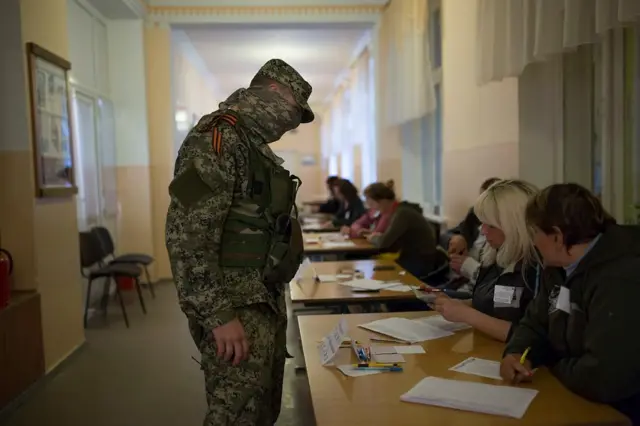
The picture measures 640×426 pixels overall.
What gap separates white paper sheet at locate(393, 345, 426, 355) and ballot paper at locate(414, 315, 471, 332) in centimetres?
25

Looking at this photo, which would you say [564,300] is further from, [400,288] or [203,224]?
[400,288]

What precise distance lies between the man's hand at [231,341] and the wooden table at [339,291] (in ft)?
3.75

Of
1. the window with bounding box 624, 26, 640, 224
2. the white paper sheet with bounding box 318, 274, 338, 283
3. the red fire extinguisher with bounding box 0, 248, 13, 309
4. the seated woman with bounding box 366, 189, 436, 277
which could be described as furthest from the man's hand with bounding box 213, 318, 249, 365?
the seated woman with bounding box 366, 189, 436, 277

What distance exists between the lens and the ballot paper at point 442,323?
2.12 m

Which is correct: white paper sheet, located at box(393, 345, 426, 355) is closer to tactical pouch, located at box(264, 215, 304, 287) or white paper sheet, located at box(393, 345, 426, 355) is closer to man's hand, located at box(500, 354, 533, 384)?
man's hand, located at box(500, 354, 533, 384)

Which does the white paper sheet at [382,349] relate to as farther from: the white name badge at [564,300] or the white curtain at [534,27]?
the white curtain at [534,27]

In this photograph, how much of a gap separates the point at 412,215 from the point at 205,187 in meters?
3.05

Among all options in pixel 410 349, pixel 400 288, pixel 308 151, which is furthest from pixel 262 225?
pixel 308 151

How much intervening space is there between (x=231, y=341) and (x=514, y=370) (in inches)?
30.1

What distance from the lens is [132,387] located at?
3609 millimetres

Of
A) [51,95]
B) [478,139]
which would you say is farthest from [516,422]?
[51,95]

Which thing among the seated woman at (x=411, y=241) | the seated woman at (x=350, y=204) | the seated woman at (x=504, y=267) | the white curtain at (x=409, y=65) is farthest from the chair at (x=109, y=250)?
the seated woman at (x=504, y=267)

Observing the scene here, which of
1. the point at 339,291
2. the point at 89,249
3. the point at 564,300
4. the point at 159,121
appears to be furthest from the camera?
the point at 159,121

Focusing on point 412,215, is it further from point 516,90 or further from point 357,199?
point 357,199
